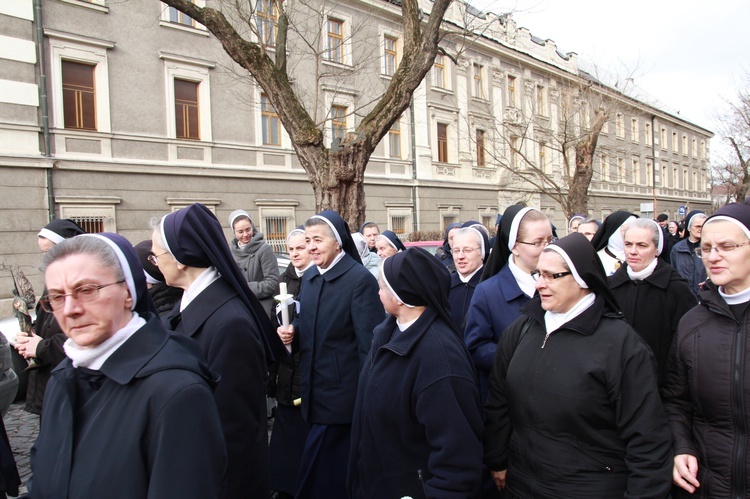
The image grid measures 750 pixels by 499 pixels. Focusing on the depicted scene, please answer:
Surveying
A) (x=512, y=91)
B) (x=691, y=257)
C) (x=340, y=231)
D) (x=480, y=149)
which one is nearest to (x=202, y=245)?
(x=340, y=231)

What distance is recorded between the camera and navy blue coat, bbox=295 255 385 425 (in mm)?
3656

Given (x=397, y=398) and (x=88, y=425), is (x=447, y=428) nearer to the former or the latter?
(x=397, y=398)

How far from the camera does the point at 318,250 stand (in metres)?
3.97

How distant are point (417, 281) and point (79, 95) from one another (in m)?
15.1

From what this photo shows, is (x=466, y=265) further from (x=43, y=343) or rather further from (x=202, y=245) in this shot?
(x=43, y=343)

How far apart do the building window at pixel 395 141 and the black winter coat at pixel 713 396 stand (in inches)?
818

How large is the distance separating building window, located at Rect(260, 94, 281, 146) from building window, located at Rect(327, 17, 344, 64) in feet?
11.1

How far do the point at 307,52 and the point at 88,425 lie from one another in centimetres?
1778

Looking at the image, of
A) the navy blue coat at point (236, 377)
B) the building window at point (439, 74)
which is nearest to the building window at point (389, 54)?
the building window at point (439, 74)

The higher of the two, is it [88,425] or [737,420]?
[88,425]

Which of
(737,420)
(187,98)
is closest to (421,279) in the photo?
(737,420)

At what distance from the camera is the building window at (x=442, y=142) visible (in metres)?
25.1

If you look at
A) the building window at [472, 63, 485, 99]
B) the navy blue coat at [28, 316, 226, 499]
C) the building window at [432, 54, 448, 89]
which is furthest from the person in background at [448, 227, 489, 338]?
the building window at [472, 63, 485, 99]

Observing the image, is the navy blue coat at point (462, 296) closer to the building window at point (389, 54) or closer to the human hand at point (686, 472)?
the human hand at point (686, 472)
